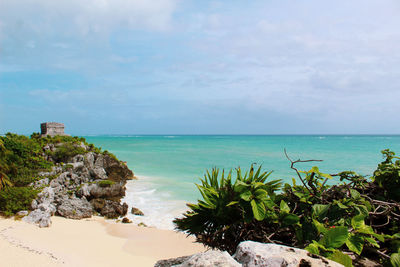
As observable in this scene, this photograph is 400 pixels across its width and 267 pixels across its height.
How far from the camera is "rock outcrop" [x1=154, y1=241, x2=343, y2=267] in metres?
1.78

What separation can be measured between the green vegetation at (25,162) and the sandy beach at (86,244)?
1092 mm

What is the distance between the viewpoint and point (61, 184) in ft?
47.8

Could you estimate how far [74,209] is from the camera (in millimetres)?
12133

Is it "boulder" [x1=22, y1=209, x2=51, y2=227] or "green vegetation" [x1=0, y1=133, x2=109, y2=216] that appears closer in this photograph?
"boulder" [x1=22, y1=209, x2=51, y2=227]

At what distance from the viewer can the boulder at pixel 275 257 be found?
1784mm

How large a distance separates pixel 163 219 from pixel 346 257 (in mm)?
11542

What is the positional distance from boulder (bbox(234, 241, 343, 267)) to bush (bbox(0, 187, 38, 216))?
11.9 m

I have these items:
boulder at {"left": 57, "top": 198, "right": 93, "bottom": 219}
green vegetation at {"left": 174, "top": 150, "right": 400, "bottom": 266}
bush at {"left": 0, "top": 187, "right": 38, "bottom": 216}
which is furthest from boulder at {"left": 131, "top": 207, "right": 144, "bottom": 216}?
green vegetation at {"left": 174, "top": 150, "right": 400, "bottom": 266}

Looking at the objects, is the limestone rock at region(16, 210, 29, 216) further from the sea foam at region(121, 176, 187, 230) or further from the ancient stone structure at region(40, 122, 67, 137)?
the ancient stone structure at region(40, 122, 67, 137)

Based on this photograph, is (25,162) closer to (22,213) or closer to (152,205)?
(22,213)

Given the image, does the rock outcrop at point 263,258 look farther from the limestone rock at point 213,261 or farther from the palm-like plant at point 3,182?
the palm-like plant at point 3,182

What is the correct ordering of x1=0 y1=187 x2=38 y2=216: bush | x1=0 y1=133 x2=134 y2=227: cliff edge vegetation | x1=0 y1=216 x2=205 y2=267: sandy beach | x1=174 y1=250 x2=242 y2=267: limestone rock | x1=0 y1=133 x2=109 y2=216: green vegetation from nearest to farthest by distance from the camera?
x1=174 y1=250 x2=242 y2=267: limestone rock
x1=0 y1=216 x2=205 y2=267: sandy beach
x1=0 y1=187 x2=38 y2=216: bush
x1=0 y1=133 x2=109 y2=216: green vegetation
x1=0 y1=133 x2=134 y2=227: cliff edge vegetation

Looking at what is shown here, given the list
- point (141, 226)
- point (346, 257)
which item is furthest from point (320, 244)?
point (141, 226)

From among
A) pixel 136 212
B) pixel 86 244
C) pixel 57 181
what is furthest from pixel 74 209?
pixel 86 244
